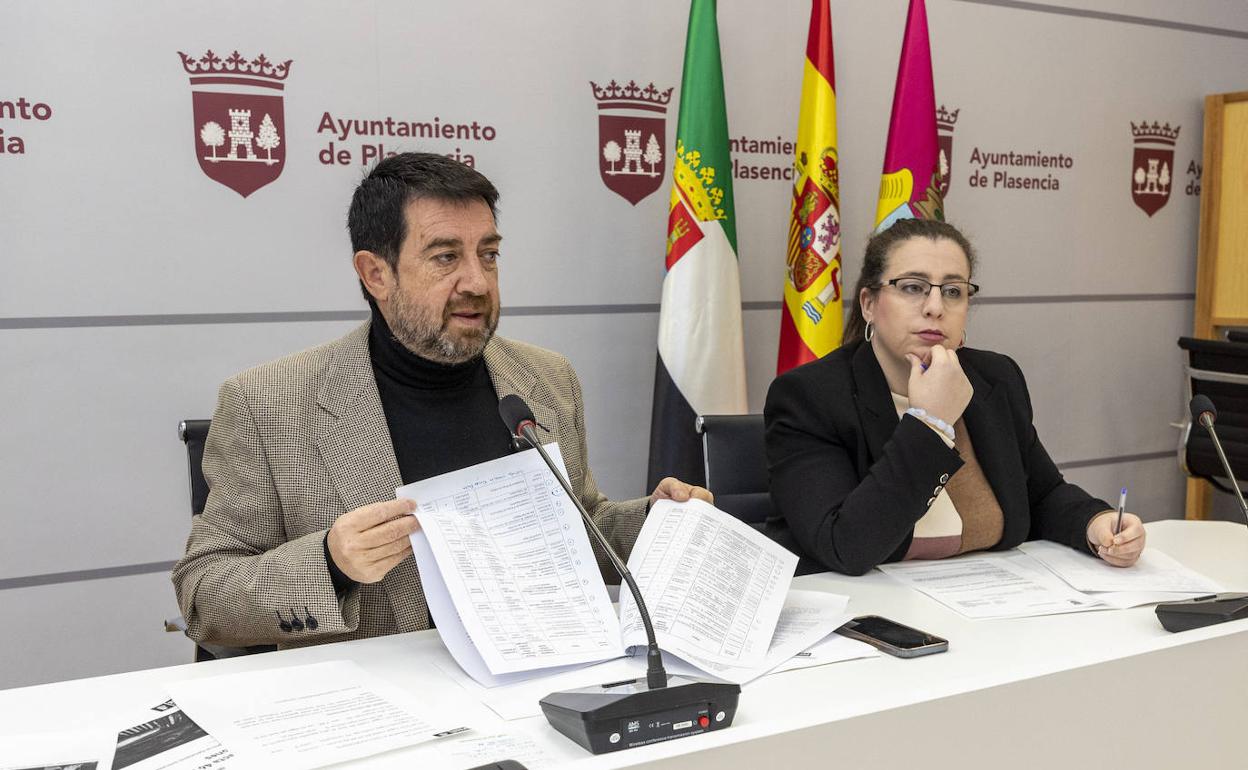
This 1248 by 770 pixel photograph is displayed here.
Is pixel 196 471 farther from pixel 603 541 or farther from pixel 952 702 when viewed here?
pixel 952 702

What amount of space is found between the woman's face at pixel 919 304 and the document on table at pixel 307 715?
1.27 meters

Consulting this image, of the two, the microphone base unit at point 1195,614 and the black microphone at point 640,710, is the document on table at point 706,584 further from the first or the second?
the microphone base unit at point 1195,614

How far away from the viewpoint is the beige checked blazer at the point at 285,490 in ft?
5.16

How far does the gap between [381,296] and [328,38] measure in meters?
1.50

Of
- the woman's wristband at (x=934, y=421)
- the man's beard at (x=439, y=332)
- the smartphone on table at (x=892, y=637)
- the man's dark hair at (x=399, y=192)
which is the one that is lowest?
the smartphone on table at (x=892, y=637)

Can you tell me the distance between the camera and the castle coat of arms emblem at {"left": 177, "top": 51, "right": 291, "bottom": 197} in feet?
9.37

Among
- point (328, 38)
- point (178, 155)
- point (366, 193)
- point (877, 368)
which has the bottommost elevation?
point (877, 368)

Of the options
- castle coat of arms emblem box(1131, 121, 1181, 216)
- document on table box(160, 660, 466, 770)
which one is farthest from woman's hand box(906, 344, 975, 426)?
castle coat of arms emblem box(1131, 121, 1181, 216)

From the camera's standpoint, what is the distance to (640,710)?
1112 millimetres

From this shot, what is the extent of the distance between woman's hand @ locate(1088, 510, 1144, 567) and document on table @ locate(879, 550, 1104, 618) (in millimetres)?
118

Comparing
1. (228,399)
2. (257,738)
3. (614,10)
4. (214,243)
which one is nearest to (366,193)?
(228,399)

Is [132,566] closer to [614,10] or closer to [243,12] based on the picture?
[243,12]

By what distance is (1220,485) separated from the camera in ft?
12.3

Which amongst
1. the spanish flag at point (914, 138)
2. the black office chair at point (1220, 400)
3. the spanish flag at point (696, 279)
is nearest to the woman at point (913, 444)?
the spanish flag at point (696, 279)
